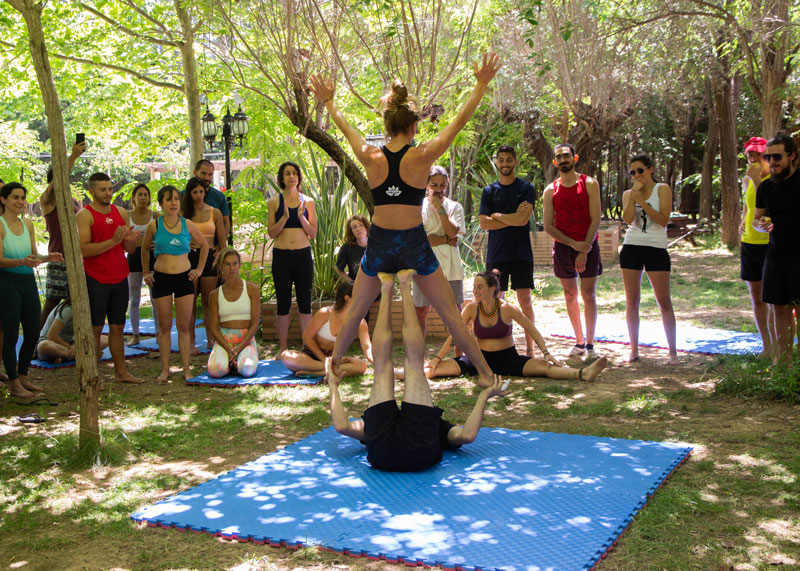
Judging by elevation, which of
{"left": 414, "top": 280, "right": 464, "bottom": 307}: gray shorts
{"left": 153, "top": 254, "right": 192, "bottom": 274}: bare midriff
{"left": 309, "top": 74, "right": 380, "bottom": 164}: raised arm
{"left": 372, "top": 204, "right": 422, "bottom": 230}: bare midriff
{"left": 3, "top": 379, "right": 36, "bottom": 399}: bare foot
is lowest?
{"left": 3, "top": 379, "right": 36, "bottom": 399}: bare foot

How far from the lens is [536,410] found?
5.56 m

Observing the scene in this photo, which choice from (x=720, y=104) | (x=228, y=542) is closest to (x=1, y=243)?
(x=228, y=542)

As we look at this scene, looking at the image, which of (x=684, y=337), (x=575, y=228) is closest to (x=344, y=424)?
(x=575, y=228)

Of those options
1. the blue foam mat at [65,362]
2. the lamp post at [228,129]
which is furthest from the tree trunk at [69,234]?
the lamp post at [228,129]

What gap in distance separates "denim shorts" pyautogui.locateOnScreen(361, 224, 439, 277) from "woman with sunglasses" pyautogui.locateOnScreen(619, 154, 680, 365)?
2610mm

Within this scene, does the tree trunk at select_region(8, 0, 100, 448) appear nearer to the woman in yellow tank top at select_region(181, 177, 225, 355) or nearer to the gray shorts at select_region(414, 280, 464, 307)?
the woman in yellow tank top at select_region(181, 177, 225, 355)

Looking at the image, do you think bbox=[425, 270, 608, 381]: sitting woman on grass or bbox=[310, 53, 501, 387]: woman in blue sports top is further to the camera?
bbox=[425, 270, 608, 381]: sitting woman on grass

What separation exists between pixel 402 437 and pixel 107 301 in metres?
3.34

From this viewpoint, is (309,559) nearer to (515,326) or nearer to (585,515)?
(585,515)

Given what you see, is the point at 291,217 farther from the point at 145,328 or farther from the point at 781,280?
the point at 781,280

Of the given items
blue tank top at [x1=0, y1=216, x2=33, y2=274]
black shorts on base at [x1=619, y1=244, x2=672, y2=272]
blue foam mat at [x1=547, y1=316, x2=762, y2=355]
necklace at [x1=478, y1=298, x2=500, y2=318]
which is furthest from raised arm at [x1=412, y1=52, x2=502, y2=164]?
blue foam mat at [x1=547, y1=316, x2=762, y2=355]

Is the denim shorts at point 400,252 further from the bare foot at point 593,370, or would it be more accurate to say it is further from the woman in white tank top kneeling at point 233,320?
the woman in white tank top kneeling at point 233,320

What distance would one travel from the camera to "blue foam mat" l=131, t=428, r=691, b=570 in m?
3.26

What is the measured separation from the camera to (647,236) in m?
6.55
